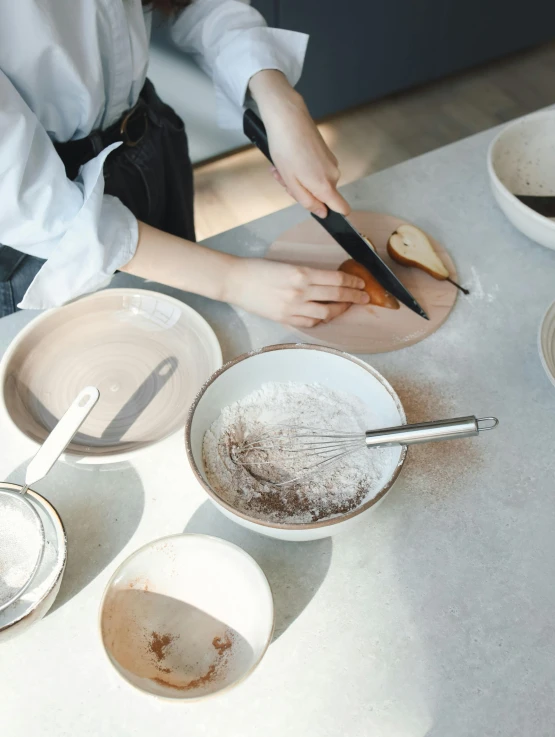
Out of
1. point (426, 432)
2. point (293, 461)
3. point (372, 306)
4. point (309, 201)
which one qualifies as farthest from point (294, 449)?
point (309, 201)

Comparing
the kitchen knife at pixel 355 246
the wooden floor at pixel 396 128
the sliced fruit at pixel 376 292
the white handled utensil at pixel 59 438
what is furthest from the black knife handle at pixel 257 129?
the wooden floor at pixel 396 128

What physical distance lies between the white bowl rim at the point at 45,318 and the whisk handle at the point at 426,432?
22cm

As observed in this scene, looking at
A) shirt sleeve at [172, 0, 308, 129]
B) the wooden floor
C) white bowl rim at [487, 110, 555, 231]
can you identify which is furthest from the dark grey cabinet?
white bowl rim at [487, 110, 555, 231]

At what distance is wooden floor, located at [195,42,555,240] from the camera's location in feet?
6.10

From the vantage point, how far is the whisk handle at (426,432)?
53 centimetres

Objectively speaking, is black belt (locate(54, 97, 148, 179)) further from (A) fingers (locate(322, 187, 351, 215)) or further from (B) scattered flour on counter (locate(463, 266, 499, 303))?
(B) scattered flour on counter (locate(463, 266, 499, 303))

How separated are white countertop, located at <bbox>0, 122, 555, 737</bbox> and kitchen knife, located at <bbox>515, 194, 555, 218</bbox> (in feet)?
0.59

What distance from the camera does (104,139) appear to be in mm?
886

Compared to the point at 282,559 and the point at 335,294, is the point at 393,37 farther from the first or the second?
the point at 282,559

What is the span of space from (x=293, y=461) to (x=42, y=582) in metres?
0.25

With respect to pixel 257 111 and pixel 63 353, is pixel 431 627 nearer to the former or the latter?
pixel 63 353

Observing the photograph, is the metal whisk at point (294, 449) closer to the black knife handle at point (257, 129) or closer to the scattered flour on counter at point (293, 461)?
the scattered flour on counter at point (293, 461)

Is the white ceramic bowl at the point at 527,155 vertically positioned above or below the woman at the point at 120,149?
below

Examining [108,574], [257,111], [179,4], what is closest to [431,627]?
[108,574]
